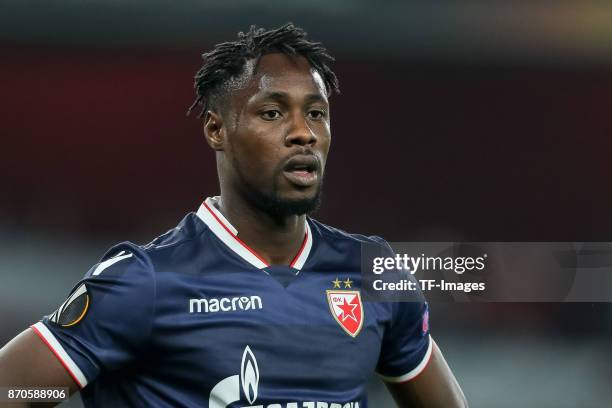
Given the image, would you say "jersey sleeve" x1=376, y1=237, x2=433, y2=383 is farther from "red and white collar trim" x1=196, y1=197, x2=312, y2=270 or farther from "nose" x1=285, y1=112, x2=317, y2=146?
"nose" x1=285, y1=112, x2=317, y2=146

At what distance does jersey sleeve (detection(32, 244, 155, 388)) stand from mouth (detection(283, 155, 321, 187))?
37 centimetres

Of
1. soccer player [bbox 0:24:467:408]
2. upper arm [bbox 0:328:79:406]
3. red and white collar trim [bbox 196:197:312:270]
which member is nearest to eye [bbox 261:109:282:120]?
soccer player [bbox 0:24:467:408]

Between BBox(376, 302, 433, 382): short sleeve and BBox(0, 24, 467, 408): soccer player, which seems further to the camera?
BBox(376, 302, 433, 382): short sleeve

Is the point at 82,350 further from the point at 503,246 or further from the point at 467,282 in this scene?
the point at 503,246

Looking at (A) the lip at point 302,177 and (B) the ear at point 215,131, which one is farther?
(B) the ear at point 215,131

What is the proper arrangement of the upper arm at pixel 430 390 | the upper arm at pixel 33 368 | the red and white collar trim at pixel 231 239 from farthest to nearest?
the upper arm at pixel 430 390
the red and white collar trim at pixel 231 239
the upper arm at pixel 33 368

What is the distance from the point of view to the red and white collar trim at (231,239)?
6.87 ft

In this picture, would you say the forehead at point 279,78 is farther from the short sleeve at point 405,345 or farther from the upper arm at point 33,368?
the upper arm at point 33,368

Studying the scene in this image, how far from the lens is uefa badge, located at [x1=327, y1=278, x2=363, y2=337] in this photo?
2068mm

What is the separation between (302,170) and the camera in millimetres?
2020

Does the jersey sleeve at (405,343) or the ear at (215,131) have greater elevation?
the ear at (215,131)

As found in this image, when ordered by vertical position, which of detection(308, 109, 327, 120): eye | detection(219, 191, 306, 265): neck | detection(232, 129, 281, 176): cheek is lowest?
detection(219, 191, 306, 265): neck

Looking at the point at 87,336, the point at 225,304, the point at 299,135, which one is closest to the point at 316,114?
the point at 299,135

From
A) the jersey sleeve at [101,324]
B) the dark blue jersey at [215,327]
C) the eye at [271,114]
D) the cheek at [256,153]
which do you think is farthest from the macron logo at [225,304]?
the eye at [271,114]
